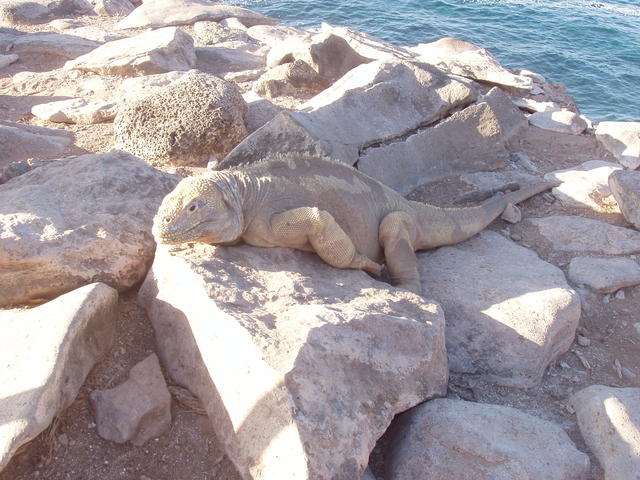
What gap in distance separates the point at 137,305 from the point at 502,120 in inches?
190

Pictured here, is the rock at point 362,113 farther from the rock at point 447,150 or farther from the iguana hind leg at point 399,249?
the iguana hind leg at point 399,249

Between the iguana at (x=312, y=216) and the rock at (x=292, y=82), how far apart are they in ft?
11.8

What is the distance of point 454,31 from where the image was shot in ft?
46.8

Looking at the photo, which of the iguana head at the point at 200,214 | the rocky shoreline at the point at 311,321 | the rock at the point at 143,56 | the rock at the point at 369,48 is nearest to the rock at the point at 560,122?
the rocky shoreline at the point at 311,321

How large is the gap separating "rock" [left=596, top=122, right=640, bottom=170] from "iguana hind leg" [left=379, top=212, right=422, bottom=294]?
11.0ft

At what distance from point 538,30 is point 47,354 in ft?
50.5

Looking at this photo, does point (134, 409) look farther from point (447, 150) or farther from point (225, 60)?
point (225, 60)

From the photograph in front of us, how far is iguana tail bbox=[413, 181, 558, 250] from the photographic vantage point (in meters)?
4.50

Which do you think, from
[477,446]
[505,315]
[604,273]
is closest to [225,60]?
[604,273]

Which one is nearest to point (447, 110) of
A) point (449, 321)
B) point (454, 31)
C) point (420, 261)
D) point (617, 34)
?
point (420, 261)

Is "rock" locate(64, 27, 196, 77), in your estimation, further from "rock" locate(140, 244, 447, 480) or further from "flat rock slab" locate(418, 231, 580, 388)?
"flat rock slab" locate(418, 231, 580, 388)

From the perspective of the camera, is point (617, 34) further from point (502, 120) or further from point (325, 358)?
point (325, 358)

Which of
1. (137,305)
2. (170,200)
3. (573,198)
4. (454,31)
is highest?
(170,200)

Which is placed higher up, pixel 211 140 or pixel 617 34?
pixel 211 140
